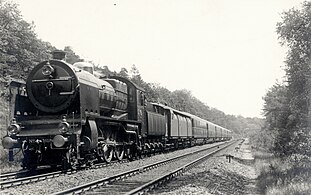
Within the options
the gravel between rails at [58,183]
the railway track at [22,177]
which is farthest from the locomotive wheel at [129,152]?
the gravel between rails at [58,183]

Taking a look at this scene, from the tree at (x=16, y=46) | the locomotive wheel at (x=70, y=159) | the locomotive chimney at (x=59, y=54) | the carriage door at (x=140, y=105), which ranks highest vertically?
the tree at (x=16, y=46)

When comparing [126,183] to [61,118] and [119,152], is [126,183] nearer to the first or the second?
[61,118]

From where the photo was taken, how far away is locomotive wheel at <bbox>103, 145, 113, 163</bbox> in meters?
16.3

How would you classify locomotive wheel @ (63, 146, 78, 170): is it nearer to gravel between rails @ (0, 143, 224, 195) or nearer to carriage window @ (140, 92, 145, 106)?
gravel between rails @ (0, 143, 224, 195)

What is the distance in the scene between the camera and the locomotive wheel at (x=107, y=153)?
1626 centimetres

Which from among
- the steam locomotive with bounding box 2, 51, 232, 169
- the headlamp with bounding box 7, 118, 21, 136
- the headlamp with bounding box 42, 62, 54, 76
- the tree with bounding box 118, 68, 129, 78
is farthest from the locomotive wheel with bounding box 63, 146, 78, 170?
the tree with bounding box 118, 68, 129, 78

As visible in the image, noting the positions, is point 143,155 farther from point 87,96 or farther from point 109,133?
point 87,96

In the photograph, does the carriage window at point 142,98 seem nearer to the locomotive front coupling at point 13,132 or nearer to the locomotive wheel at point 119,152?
the locomotive wheel at point 119,152

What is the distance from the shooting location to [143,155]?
23.0 metres

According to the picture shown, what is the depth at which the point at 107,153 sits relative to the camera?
17391 mm

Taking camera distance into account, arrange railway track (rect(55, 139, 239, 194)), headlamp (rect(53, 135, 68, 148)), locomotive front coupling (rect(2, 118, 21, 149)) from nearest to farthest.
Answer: railway track (rect(55, 139, 239, 194)) → headlamp (rect(53, 135, 68, 148)) → locomotive front coupling (rect(2, 118, 21, 149))

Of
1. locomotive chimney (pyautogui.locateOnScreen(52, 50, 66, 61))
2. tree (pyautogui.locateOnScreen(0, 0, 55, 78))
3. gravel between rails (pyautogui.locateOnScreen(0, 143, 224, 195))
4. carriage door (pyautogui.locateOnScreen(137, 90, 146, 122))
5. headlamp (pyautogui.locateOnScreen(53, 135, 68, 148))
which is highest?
tree (pyautogui.locateOnScreen(0, 0, 55, 78))

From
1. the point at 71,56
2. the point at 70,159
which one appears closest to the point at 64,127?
the point at 70,159

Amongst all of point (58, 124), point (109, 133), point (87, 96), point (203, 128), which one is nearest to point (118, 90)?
point (109, 133)
